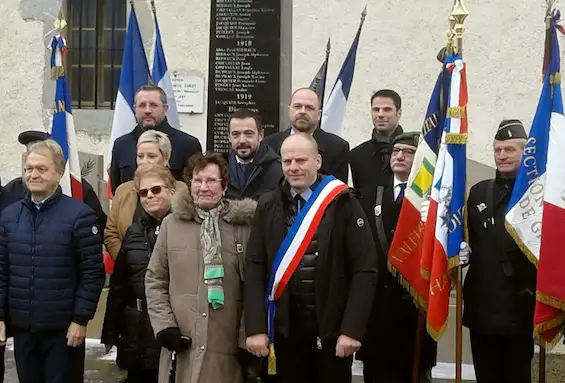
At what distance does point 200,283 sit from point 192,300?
9 centimetres

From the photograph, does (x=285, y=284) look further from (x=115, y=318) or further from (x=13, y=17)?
(x=13, y=17)

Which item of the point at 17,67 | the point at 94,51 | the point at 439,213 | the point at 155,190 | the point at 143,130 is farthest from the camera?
the point at 94,51

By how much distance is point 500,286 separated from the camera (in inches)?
174

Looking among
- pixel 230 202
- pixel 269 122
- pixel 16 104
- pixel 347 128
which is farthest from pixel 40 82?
pixel 230 202

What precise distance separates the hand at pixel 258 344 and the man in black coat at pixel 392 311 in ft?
3.11

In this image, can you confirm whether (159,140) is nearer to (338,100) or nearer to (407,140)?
(407,140)

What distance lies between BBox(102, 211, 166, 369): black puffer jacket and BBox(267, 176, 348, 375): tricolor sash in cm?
71

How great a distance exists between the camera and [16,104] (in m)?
9.32

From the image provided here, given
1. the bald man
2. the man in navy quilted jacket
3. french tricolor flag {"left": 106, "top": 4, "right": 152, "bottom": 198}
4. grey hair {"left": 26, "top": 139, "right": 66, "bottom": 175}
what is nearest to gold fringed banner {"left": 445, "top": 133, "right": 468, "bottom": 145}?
the bald man

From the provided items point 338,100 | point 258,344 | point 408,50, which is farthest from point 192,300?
point 408,50

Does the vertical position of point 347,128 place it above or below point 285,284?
above

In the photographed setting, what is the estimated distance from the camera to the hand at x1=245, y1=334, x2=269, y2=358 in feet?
13.0

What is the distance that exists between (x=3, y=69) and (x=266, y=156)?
5.36m

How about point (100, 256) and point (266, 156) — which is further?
point (266, 156)
